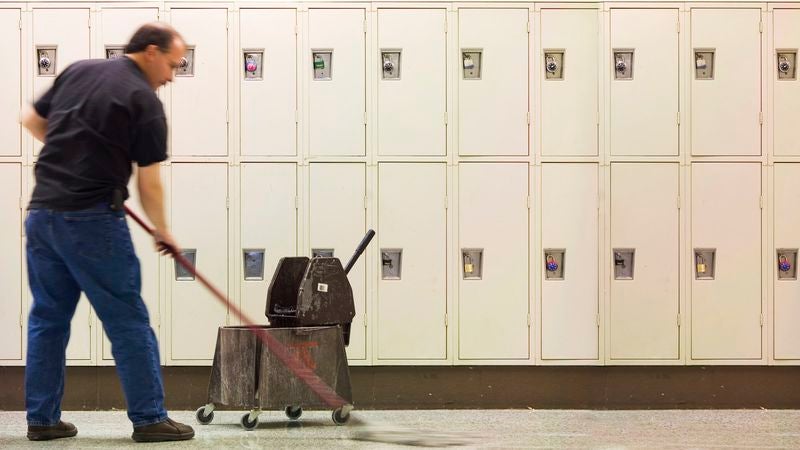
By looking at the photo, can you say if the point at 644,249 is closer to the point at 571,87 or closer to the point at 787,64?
the point at 571,87

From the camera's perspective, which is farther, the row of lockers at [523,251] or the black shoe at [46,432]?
the row of lockers at [523,251]

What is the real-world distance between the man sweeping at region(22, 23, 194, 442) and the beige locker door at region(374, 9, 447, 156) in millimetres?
1414

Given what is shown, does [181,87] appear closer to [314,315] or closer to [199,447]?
[314,315]

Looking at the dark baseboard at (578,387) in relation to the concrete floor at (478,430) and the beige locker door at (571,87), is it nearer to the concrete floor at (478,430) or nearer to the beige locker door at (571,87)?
the concrete floor at (478,430)

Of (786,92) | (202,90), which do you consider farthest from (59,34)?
(786,92)

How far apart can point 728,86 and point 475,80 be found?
1.21m

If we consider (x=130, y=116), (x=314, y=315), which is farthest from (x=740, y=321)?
(x=130, y=116)

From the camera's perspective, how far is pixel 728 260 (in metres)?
4.47

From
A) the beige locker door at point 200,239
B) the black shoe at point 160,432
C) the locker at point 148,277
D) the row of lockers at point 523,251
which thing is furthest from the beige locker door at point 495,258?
the black shoe at point 160,432

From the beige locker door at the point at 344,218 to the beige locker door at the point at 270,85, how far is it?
220 mm

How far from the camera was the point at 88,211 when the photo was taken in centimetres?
305

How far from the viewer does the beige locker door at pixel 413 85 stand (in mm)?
4449

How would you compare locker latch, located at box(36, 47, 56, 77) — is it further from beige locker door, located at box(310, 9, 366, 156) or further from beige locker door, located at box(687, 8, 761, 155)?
beige locker door, located at box(687, 8, 761, 155)

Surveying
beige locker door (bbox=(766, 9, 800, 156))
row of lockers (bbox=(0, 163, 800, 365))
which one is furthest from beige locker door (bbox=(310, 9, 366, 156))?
beige locker door (bbox=(766, 9, 800, 156))
